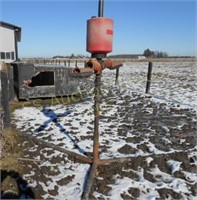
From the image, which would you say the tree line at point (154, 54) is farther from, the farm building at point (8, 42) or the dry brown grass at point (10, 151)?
the dry brown grass at point (10, 151)

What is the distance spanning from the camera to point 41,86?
7.94 m

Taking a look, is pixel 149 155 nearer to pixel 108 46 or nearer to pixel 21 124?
pixel 108 46

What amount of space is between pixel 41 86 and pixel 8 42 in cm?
1366

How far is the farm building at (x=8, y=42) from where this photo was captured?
61.3 ft

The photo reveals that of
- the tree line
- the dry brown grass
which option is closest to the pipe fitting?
the dry brown grass

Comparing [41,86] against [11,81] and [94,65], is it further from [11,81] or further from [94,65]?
[94,65]

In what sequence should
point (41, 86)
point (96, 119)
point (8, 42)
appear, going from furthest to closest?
1. point (8, 42)
2. point (41, 86)
3. point (96, 119)

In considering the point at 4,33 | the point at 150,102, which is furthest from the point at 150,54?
the point at 150,102

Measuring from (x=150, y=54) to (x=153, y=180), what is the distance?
10952cm

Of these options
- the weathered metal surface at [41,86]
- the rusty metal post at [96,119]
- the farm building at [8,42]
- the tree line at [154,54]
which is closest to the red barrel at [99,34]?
the rusty metal post at [96,119]

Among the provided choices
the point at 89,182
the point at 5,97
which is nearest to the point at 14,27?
the point at 5,97

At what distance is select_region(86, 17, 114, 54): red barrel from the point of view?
127 inches

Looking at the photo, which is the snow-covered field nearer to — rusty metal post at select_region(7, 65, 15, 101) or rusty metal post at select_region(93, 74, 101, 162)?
rusty metal post at select_region(93, 74, 101, 162)

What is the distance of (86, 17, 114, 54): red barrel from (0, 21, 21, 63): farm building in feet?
52.7
